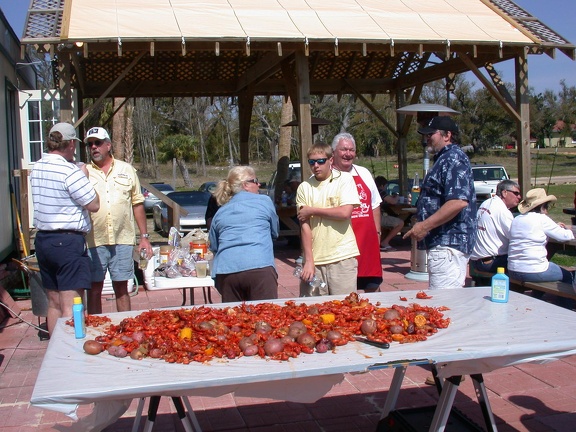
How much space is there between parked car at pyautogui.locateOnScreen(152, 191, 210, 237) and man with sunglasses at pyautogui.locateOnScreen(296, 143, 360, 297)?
399 inches

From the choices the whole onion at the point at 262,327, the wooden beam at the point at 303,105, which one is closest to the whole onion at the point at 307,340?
the whole onion at the point at 262,327

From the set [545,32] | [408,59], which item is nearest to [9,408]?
[545,32]

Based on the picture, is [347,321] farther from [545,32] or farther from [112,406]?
[545,32]

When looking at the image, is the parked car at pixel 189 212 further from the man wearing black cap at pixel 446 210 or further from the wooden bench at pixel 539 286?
the man wearing black cap at pixel 446 210

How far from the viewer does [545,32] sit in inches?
404

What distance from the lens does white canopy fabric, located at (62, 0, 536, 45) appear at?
859 cm

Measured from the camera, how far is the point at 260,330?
3.18 m

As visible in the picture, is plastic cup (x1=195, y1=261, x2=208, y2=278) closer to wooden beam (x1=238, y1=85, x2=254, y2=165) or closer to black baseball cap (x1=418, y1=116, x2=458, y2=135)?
black baseball cap (x1=418, y1=116, x2=458, y2=135)

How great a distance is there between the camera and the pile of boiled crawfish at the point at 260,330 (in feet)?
9.67

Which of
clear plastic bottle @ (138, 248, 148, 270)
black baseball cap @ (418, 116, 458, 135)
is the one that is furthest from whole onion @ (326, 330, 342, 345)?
clear plastic bottle @ (138, 248, 148, 270)

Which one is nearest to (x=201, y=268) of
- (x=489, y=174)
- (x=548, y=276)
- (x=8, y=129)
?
(x=548, y=276)

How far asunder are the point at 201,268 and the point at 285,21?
5.17 metres

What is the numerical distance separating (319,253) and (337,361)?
199 centimetres

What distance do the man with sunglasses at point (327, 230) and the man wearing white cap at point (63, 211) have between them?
167 cm
